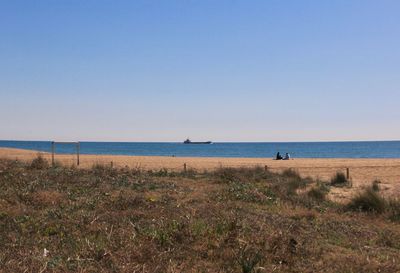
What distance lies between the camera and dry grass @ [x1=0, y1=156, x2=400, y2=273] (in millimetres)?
5840

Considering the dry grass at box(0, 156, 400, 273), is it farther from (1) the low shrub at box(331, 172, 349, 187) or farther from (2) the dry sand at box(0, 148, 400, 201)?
(1) the low shrub at box(331, 172, 349, 187)

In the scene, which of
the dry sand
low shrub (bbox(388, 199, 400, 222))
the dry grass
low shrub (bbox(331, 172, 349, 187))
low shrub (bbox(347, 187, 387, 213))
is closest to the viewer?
the dry grass

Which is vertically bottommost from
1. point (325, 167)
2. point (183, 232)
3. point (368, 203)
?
point (325, 167)

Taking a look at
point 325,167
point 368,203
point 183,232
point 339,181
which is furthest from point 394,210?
point 325,167

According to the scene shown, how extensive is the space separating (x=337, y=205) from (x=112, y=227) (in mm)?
7081

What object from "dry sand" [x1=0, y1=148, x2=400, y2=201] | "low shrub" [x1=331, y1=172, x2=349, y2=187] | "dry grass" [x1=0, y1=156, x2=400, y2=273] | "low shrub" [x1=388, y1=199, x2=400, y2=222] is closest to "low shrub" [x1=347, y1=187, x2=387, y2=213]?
"low shrub" [x1=388, y1=199, x2=400, y2=222]

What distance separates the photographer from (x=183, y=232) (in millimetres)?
6758

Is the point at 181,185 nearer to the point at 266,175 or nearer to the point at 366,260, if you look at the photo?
the point at 266,175

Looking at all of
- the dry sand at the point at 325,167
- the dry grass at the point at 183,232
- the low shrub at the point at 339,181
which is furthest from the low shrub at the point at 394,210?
the low shrub at the point at 339,181

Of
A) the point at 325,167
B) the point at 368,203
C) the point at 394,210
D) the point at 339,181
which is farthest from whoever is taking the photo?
the point at 325,167

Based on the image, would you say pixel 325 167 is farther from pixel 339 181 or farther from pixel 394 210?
pixel 394 210

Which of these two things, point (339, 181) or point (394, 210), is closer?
point (394, 210)

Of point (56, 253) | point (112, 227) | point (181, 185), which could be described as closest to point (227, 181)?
point (181, 185)

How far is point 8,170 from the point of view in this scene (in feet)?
46.1
